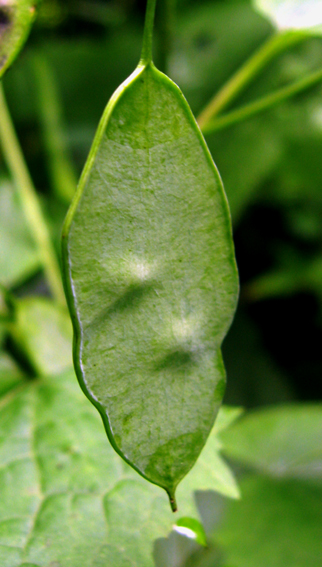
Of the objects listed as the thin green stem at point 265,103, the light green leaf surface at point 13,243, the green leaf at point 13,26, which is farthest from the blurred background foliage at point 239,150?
the green leaf at point 13,26

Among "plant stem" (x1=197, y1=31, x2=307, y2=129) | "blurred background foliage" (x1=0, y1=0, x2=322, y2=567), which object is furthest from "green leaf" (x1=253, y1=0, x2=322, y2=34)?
"blurred background foliage" (x1=0, y1=0, x2=322, y2=567)

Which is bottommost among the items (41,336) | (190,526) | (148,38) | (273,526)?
(273,526)

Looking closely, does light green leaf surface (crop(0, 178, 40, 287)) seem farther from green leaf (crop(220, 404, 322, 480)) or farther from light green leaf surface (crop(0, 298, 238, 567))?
green leaf (crop(220, 404, 322, 480))

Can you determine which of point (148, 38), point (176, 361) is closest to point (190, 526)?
point (176, 361)

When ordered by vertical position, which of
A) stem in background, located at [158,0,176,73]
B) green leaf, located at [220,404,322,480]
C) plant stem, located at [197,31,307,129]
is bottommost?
green leaf, located at [220,404,322,480]

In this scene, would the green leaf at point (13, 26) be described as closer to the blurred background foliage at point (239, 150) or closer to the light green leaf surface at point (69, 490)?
the light green leaf surface at point (69, 490)

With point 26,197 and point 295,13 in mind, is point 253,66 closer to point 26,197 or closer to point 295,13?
point 295,13
